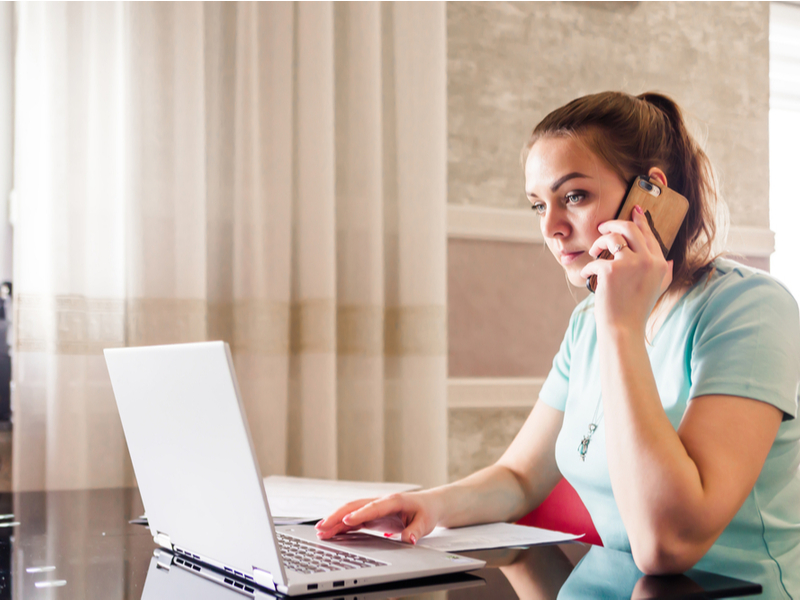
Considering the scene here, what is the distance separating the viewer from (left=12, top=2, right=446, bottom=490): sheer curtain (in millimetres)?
1667

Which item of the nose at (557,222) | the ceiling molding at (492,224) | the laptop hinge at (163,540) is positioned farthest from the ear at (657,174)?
the ceiling molding at (492,224)

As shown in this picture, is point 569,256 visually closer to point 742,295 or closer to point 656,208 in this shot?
point 656,208

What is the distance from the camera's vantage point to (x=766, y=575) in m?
0.83

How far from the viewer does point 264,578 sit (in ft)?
2.10

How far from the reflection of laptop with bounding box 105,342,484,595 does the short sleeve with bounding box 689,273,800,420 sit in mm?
356

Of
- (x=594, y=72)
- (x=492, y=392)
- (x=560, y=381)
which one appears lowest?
(x=492, y=392)

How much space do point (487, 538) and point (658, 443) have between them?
271mm

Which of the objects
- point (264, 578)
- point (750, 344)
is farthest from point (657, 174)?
point (264, 578)

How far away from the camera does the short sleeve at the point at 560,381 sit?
1.23m

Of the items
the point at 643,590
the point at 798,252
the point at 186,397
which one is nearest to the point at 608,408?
the point at 643,590

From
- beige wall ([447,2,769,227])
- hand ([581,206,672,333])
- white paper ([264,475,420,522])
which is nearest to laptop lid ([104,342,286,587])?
white paper ([264,475,420,522])

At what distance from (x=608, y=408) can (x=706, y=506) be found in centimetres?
14

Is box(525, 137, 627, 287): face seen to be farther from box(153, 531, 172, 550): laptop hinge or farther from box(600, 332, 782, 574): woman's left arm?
box(153, 531, 172, 550): laptop hinge

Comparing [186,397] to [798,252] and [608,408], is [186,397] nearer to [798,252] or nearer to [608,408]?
[608,408]
